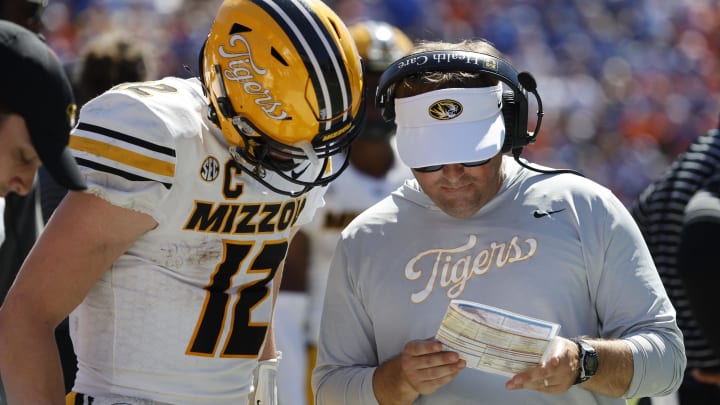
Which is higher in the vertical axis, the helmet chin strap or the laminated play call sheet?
the helmet chin strap

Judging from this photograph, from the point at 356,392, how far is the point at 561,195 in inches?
27.0

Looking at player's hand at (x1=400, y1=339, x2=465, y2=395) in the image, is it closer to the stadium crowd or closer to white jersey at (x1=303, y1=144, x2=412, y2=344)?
white jersey at (x1=303, y1=144, x2=412, y2=344)

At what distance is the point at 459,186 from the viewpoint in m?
2.56

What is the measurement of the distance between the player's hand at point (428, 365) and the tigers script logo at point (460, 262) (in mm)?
217

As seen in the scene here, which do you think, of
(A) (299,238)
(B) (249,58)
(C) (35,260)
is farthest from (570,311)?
(A) (299,238)

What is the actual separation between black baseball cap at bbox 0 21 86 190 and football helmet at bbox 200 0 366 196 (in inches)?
22.1

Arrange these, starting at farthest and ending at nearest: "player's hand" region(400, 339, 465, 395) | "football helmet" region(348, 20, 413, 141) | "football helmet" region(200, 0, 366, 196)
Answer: "football helmet" region(348, 20, 413, 141) < "football helmet" region(200, 0, 366, 196) < "player's hand" region(400, 339, 465, 395)

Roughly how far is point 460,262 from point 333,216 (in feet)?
6.72

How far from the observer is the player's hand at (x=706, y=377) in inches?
150

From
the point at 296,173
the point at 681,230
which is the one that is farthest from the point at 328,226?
the point at 296,173

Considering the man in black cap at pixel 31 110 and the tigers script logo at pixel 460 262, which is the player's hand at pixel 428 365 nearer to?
the tigers script logo at pixel 460 262

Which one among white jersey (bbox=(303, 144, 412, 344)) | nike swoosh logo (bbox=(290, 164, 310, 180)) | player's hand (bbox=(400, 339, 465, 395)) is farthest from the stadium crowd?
player's hand (bbox=(400, 339, 465, 395))

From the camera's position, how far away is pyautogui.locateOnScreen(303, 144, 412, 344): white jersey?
14.9 feet

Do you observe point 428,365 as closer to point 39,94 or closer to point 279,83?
point 279,83
